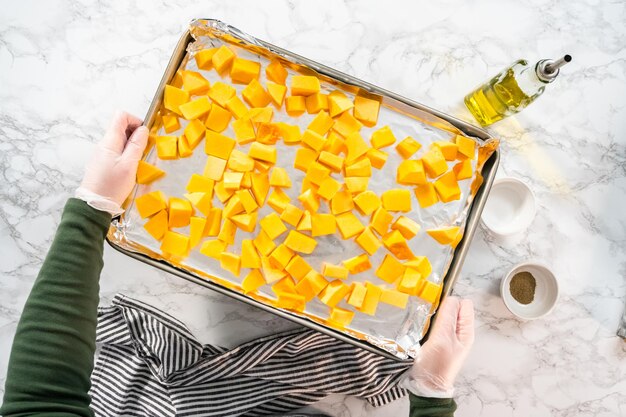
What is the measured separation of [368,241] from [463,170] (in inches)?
10.8

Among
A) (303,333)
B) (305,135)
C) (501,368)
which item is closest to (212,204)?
(305,135)

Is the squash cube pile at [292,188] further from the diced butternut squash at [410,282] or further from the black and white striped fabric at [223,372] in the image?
the black and white striped fabric at [223,372]

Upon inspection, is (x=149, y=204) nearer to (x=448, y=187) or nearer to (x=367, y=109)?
(x=367, y=109)

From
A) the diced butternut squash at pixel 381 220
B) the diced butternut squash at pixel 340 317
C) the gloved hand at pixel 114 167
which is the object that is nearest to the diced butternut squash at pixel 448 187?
the diced butternut squash at pixel 381 220

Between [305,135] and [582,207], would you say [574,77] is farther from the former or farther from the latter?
[305,135]

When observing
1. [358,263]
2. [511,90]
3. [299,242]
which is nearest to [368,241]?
[358,263]

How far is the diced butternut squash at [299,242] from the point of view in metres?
1.17

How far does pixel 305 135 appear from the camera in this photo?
1172 mm

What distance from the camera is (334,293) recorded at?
1155mm

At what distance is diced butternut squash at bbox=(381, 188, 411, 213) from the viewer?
46.1 inches

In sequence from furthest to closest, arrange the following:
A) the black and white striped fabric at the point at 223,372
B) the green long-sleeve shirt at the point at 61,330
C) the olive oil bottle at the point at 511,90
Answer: the black and white striped fabric at the point at 223,372 < the olive oil bottle at the point at 511,90 < the green long-sleeve shirt at the point at 61,330

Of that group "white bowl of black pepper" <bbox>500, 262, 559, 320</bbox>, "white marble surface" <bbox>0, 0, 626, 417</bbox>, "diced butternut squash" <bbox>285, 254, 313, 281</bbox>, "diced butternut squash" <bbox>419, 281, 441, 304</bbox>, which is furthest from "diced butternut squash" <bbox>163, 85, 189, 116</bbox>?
"white bowl of black pepper" <bbox>500, 262, 559, 320</bbox>

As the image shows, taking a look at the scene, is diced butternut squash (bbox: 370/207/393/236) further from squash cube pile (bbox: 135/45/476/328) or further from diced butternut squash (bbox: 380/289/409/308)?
diced butternut squash (bbox: 380/289/409/308)

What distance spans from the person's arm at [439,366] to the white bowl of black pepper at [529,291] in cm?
18
